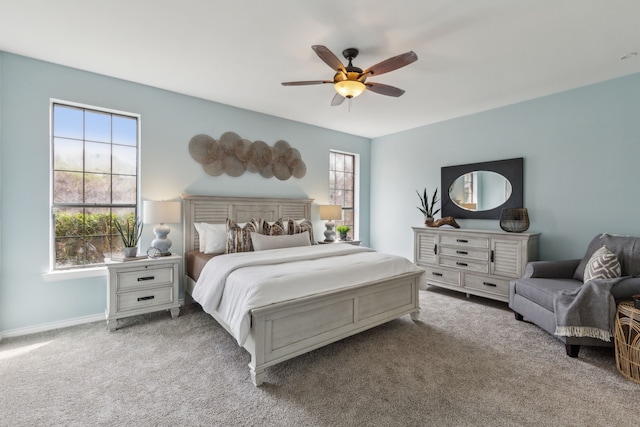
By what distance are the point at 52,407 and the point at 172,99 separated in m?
3.38

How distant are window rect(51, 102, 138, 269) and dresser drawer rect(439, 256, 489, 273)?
170 inches

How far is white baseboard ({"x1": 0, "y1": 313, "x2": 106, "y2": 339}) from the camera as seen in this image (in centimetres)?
289

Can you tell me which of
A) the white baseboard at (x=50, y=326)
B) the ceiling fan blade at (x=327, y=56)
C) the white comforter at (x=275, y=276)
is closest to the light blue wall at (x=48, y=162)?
the white baseboard at (x=50, y=326)

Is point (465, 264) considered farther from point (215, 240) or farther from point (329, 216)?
point (215, 240)

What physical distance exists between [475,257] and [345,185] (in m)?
2.79

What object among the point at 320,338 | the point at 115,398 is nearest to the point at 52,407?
the point at 115,398

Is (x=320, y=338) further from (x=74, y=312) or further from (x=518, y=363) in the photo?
(x=74, y=312)

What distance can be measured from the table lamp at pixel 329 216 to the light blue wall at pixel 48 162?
4.92 feet

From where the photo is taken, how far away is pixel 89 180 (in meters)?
3.36

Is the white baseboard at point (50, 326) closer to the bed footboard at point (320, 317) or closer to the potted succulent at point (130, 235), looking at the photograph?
the potted succulent at point (130, 235)

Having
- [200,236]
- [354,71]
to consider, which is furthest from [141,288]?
[354,71]

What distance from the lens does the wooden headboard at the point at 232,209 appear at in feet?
12.8

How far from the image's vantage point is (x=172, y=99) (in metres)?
3.82

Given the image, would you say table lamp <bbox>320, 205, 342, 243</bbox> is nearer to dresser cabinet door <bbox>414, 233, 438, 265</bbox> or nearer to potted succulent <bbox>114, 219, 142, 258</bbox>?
dresser cabinet door <bbox>414, 233, 438, 265</bbox>
